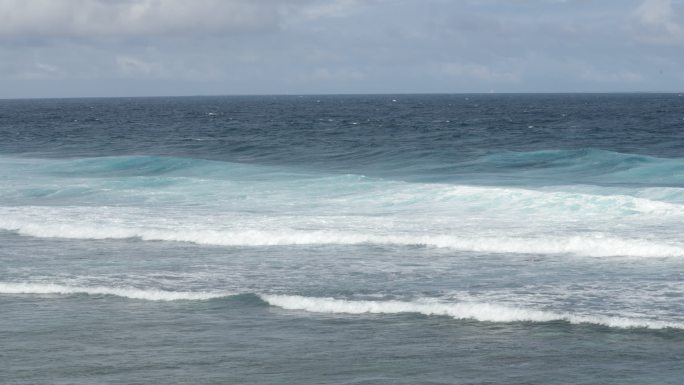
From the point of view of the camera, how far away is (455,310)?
18.2 m

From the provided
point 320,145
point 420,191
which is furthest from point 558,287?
point 320,145

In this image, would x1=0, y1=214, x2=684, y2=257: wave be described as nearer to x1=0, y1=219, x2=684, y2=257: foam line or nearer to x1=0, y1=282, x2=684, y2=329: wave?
x1=0, y1=219, x2=684, y2=257: foam line

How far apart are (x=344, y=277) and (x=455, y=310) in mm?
4094

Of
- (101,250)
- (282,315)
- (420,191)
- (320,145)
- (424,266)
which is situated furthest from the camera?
(320,145)

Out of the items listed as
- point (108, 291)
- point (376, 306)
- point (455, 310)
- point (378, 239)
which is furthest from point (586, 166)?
point (108, 291)

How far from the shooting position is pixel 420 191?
36.7 m

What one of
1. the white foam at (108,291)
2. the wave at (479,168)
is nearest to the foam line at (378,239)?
the white foam at (108,291)

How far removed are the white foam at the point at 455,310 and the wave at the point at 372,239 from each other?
6.77 meters

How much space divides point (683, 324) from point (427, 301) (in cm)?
491

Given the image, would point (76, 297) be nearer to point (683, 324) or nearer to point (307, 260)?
point (307, 260)

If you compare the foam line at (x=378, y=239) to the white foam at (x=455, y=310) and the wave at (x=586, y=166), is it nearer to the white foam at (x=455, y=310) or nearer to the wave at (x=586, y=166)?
the white foam at (x=455, y=310)

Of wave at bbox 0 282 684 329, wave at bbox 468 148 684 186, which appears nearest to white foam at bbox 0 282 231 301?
wave at bbox 0 282 684 329

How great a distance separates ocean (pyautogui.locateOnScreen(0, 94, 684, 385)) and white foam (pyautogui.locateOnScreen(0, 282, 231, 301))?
0.06m

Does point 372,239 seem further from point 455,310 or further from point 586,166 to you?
point 586,166
